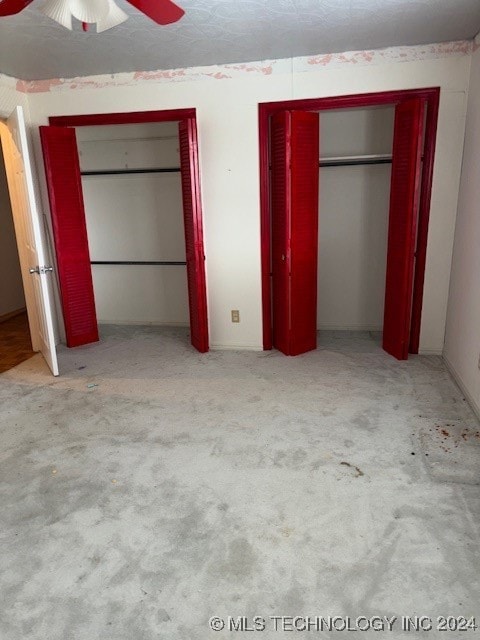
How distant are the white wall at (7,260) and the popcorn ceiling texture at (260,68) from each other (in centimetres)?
181

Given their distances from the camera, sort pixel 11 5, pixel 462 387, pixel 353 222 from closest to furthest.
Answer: pixel 11 5 < pixel 462 387 < pixel 353 222

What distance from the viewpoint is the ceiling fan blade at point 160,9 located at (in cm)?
167

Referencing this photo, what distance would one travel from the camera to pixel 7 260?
213 inches

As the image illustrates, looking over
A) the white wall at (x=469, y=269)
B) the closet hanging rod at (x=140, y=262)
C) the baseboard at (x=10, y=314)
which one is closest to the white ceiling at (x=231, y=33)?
the white wall at (x=469, y=269)

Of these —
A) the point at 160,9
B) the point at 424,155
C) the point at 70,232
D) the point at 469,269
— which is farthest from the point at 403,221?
the point at 70,232

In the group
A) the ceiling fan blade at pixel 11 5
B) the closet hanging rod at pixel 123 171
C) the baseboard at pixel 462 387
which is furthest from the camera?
the closet hanging rod at pixel 123 171

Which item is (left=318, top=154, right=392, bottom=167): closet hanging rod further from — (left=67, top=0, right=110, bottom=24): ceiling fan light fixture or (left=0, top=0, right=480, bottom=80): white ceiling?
(left=67, top=0, right=110, bottom=24): ceiling fan light fixture

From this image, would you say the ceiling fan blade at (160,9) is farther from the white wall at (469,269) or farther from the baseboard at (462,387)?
the baseboard at (462,387)

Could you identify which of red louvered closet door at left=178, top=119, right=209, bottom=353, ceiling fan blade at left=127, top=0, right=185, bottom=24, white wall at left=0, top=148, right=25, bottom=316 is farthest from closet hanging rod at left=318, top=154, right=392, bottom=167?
white wall at left=0, top=148, right=25, bottom=316

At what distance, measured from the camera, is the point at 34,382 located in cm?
349

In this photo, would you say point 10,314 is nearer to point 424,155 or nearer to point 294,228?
point 294,228

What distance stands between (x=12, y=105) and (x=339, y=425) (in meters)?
3.63

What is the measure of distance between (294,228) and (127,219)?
2002mm

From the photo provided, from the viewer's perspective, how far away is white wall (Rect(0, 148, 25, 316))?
5.30 metres
